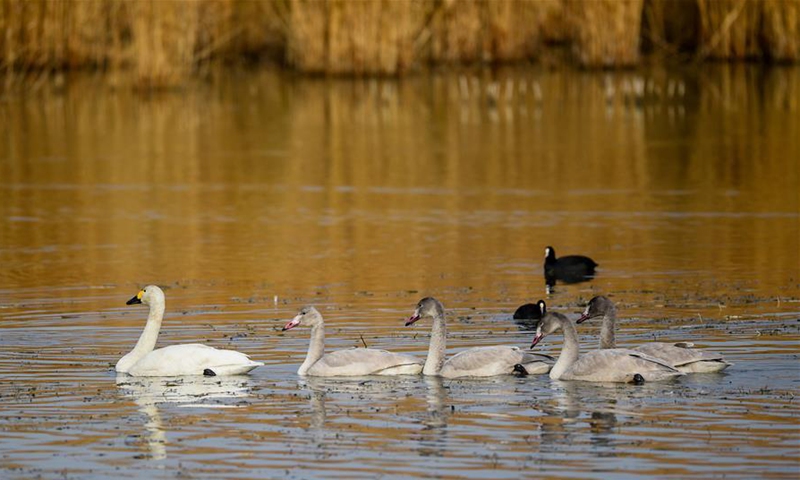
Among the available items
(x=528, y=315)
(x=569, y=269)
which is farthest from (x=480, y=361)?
(x=569, y=269)

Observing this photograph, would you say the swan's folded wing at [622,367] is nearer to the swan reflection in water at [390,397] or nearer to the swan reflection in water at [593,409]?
the swan reflection in water at [593,409]

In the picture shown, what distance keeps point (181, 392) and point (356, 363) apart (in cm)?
134

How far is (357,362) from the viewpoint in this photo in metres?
12.3

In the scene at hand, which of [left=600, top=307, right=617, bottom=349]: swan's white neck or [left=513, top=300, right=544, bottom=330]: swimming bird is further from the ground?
[left=600, top=307, right=617, bottom=349]: swan's white neck

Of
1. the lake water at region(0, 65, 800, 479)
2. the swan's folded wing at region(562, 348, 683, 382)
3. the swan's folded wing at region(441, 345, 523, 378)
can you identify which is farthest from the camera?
the swan's folded wing at region(441, 345, 523, 378)

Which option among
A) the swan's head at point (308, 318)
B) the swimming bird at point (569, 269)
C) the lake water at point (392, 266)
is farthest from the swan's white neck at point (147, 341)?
the swimming bird at point (569, 269)

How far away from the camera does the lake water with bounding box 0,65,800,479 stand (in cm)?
1027

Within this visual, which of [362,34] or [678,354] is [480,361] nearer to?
[678,354]

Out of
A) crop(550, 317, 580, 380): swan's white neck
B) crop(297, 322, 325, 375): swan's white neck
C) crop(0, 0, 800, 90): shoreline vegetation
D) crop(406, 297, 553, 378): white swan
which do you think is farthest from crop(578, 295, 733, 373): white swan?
crop(0, 0, 800, 90): shoreline vegetation

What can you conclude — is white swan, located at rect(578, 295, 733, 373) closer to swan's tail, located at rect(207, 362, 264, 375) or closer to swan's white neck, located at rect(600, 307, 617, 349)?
swan's white neck, located at rect(600, 307, 617, 349)

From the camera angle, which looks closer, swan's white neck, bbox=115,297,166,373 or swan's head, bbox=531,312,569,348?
swan's head, bbox=531,312,569,348

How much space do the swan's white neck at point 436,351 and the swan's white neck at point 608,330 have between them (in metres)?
1.30

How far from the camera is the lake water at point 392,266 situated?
10.3 metres

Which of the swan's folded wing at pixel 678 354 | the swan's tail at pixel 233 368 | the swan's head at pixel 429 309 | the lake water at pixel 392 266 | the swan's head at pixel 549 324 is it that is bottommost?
the lake water at pixel 392 266
